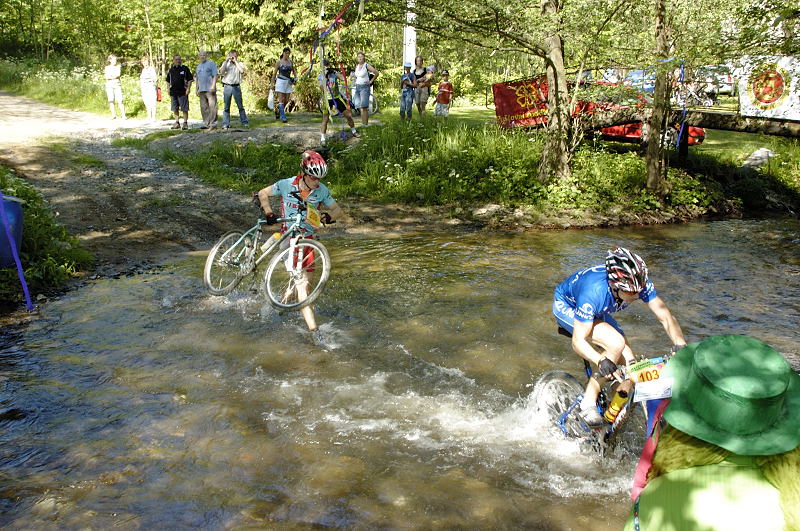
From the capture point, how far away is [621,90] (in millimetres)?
13805

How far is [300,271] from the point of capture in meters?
7.63

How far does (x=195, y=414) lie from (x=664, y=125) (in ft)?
41.9

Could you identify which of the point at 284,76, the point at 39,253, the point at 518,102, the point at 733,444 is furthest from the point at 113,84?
the point at 733,444

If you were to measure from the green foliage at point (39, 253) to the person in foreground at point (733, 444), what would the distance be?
8815 mm

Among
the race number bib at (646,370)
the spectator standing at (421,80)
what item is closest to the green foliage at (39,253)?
the race number bib at (646,370)

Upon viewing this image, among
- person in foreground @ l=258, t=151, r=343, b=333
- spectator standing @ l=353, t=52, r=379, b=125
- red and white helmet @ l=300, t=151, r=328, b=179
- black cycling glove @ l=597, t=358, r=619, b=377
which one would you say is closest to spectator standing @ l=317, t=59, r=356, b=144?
spectator standing @ l=353, t=52, r=379, b=125

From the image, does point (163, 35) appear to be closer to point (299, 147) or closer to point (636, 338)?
point (299, 147)

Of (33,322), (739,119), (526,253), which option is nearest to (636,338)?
(526,253)

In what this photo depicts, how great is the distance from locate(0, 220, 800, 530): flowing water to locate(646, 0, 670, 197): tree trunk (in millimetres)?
4242

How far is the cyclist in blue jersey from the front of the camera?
458 centimetres

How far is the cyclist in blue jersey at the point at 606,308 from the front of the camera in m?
4.58

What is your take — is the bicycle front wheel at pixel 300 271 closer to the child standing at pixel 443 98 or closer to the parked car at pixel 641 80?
the parked car at pixel 641 80

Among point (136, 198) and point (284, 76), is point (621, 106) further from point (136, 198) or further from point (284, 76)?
point (136, 198)

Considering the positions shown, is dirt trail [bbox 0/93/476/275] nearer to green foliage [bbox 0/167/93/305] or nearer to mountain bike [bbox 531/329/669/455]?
green foliage [bbox 0/167/93/305]
